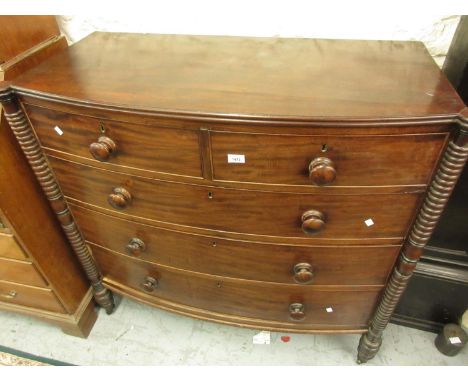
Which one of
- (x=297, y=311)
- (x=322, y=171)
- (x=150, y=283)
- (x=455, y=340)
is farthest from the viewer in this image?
(x=455, y=340)

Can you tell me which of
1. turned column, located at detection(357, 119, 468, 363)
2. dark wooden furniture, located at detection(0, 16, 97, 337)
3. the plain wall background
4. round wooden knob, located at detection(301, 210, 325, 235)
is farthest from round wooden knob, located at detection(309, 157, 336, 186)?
dark wooden furniture, located at detection(0, 16, 97, 337)

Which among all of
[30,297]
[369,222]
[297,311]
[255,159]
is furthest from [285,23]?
[30,297]

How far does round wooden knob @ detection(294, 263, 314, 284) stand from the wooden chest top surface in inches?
18.0

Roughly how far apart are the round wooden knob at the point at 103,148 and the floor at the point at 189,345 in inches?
36.3

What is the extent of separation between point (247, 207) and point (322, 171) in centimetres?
23

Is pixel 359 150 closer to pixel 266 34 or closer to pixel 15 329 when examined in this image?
pixel 266 34

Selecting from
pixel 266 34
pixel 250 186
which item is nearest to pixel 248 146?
pixel 250 186

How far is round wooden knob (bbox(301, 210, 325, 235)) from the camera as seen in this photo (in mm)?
838

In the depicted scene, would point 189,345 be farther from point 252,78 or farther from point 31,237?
point 252,78

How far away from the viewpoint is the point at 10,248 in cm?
114

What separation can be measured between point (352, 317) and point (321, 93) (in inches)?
30.5

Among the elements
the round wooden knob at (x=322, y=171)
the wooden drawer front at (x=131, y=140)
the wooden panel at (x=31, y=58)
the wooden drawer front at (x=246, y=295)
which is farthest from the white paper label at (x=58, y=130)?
the round wooden knob at (x=322, y=171)

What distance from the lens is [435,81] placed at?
81cm

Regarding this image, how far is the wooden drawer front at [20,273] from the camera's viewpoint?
1199 millimetres
